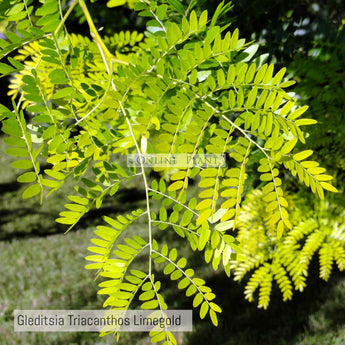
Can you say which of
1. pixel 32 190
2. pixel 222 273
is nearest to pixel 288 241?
pixel 32 190

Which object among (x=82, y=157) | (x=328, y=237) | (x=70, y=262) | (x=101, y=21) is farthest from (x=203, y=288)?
(x=70, y=262)

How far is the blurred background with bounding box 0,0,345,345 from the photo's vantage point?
119cm

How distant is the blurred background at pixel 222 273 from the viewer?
119 cm

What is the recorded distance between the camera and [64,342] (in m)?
2.55

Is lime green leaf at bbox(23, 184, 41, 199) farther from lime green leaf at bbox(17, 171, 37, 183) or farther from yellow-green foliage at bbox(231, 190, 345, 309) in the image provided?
yellow-green foliage at bbox(231, 190, 345, 309)

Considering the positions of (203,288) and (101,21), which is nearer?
(203,288)

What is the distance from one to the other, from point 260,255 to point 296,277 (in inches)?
6.9

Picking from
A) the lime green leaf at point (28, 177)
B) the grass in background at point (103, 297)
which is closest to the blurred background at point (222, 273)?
the grass in background at point (103, 297)

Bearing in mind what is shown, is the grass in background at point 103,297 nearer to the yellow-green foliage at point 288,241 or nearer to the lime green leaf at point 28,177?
the yellow-green foliage at point 288,241

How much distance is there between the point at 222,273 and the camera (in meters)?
3.13

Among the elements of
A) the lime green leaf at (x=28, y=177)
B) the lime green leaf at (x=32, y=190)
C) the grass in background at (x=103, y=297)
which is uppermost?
the lime green leaf at (x=28, y=177)

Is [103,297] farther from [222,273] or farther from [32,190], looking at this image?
[32,190]

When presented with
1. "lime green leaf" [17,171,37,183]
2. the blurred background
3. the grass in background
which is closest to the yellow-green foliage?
the blurred background

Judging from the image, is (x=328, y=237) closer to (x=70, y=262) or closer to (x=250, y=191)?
(x=250, y=191)
